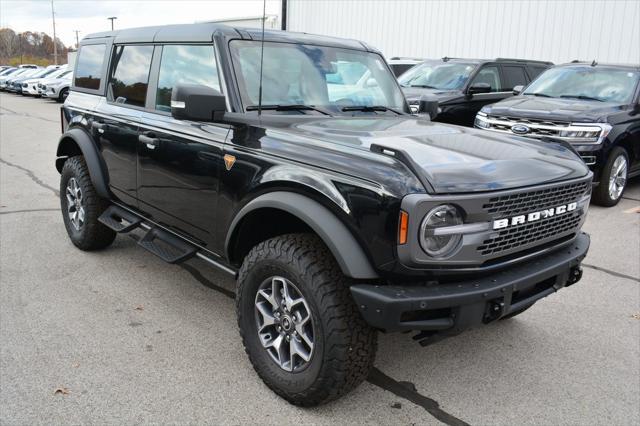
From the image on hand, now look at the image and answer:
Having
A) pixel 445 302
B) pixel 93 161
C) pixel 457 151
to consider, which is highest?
pixel 457 151

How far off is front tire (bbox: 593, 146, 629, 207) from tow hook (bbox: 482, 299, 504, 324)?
568 cm

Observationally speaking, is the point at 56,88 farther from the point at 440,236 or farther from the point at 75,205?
the point at 440,236

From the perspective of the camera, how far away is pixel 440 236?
2545 millimetres

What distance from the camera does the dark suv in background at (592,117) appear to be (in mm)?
7367

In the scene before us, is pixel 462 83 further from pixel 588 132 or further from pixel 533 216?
pixel 533 216

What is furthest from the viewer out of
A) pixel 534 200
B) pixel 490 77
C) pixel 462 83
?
pixel 490 77

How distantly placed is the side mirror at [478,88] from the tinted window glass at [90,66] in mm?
6742

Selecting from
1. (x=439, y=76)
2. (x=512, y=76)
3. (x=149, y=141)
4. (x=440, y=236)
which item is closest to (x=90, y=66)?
(x=149, y=141)

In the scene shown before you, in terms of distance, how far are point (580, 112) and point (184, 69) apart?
5.63 meters

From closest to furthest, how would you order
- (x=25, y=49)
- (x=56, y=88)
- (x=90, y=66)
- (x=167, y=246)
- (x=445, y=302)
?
1. (x=445, y=302)
2. (x=167, y=246)
3. (x=90, y=66)
4. (x=56, y=88)
5. (x=25, y=49)

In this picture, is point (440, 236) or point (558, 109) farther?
point (558, 109)

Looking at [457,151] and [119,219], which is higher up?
[457,151]

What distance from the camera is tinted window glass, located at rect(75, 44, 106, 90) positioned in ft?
16.5

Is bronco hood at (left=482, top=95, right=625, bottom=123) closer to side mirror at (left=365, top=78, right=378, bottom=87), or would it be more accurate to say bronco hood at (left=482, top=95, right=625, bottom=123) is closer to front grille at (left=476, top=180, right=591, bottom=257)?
side mirror at (left=365, top=78, right=378, bottom=87)
